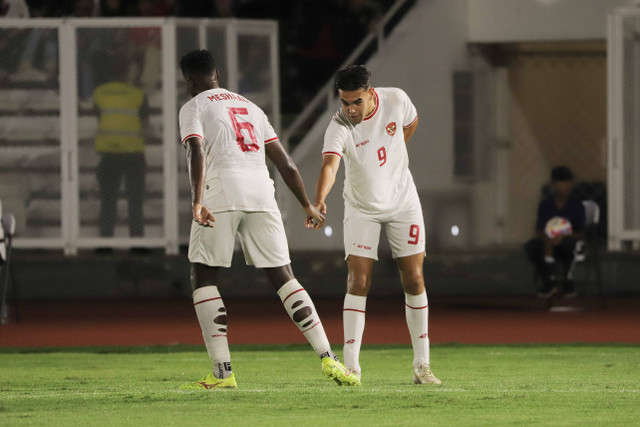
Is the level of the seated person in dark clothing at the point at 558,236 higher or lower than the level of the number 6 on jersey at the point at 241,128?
lower

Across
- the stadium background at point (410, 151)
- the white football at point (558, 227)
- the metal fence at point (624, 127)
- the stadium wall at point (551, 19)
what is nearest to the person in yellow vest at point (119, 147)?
the stadium background at point (410, 151)

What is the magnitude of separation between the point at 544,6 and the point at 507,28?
533mm

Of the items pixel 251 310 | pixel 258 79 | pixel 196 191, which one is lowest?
pixel 251 310

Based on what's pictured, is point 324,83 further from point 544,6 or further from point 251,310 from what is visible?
point 251,310

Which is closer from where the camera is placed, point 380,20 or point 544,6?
point 544,6

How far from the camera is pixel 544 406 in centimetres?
695

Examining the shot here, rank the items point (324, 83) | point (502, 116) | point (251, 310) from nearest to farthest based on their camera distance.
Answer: point (251, 310) → point (502, 116) → point (324, 83)

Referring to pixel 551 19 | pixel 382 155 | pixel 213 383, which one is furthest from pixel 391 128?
pixel 551 19

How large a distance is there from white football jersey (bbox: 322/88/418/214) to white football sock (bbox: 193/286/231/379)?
107cm

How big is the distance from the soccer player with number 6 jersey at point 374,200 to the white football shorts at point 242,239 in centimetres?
38

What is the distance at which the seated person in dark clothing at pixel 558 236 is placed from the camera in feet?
45.7

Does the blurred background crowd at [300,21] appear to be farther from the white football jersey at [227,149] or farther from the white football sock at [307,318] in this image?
the white football sock at [307,318]

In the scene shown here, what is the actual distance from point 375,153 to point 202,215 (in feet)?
3.93

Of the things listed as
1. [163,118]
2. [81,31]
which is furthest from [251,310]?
[81,31]
